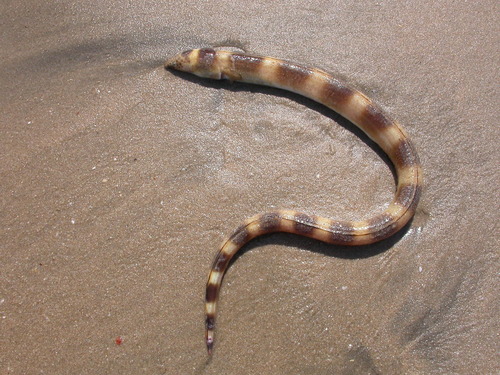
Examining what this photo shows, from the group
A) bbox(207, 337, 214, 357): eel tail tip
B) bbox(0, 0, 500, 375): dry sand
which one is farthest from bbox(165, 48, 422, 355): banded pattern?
→ bbox(0, 0, 500, 375): dry sand

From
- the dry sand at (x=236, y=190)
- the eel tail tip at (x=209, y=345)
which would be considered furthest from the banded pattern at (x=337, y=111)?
the dry sand at (x=236, y=190)

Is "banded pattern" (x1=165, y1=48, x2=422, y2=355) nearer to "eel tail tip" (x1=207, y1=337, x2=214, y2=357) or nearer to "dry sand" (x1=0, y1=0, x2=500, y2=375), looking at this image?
A: "eel tail tip" (x1=207, y1=337, x2=214, y2=357)

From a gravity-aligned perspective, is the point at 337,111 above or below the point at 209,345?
above

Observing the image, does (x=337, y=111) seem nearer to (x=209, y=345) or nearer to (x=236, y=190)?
(x=236, y=190)

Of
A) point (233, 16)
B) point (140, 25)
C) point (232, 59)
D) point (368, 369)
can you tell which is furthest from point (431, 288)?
point (140, 25)

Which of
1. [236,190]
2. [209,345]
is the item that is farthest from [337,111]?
[209,345]

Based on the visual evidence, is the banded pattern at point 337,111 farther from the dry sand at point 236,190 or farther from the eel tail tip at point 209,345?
the dry sand at point 236,190
